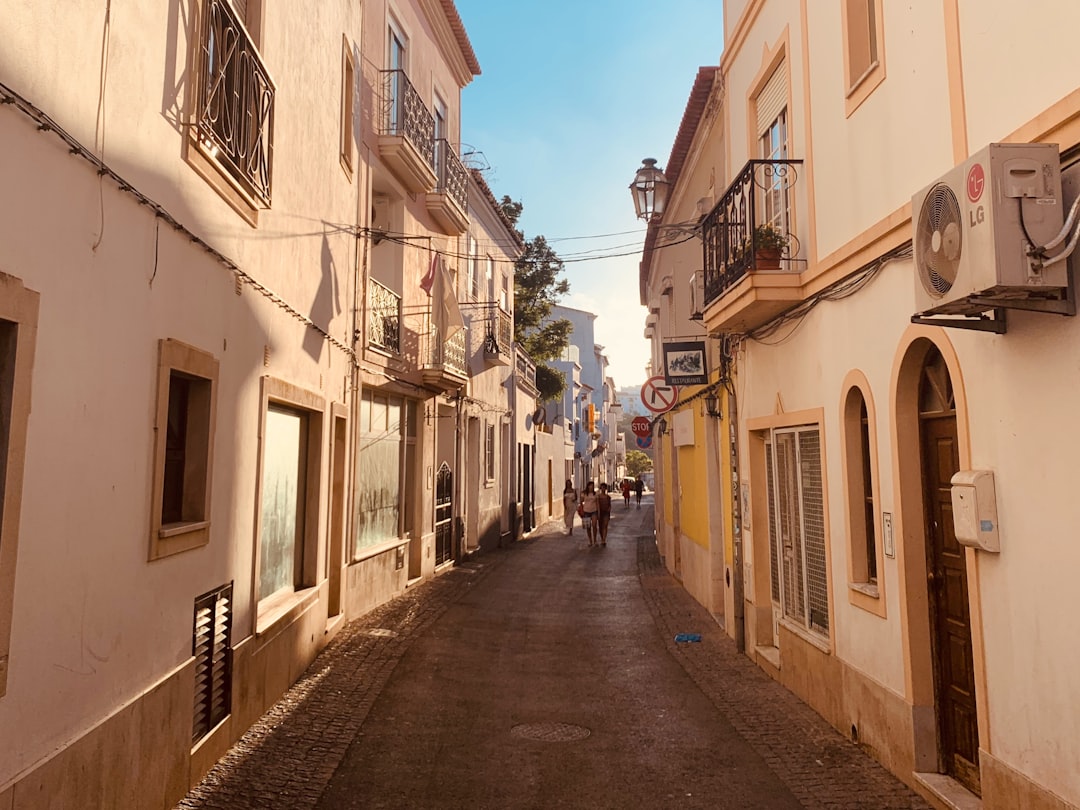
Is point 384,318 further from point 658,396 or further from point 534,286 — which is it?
point 534,286

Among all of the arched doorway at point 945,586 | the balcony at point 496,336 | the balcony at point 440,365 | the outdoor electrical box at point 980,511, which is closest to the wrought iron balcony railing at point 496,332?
the balcony at point 496,336

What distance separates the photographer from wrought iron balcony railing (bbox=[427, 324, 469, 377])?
46.9 feet

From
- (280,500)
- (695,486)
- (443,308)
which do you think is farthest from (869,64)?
(695,486)

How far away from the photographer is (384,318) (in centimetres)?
1274

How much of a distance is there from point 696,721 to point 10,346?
583 cm

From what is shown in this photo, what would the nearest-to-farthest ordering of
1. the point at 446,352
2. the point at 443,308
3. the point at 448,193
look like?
the point at 443,308 < the point at 446,352 < the point at 448,193

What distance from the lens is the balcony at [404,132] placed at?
490 inches

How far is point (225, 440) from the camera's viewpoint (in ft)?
20.6

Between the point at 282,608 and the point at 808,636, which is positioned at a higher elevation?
the point at 282,608

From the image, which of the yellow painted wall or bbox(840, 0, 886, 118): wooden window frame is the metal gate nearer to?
the yellow painted wall

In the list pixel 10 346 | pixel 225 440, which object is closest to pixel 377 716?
pixel 225 440

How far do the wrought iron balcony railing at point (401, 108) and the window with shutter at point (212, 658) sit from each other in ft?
27.4

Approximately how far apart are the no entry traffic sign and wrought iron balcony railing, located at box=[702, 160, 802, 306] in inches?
154

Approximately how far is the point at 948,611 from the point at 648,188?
285 inches
